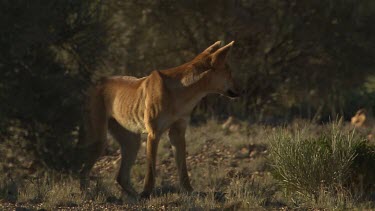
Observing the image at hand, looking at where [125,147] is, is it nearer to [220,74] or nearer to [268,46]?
[220,74]

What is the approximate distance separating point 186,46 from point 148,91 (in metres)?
7.99

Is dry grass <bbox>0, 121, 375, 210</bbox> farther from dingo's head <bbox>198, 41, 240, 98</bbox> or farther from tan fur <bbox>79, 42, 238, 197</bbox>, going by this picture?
dingo's head <bbox>198, 41, 240, 98</bbox>

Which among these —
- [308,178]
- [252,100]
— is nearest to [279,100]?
[252,100]

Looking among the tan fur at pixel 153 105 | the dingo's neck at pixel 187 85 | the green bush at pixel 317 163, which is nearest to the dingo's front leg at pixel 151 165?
the tan fur at pixel 153 105

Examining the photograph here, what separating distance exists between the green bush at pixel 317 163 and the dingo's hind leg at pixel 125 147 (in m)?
2.55

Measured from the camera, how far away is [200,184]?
1359 centimetres

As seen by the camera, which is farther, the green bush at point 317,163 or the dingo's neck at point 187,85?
the dingo's neck at point 187,85

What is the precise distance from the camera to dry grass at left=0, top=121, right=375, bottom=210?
9992mm

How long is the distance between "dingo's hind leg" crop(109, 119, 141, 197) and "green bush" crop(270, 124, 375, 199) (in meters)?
2.55

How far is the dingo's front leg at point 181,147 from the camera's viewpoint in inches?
465

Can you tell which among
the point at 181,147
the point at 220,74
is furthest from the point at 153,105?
the point at 220,74

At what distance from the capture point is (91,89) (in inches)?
509

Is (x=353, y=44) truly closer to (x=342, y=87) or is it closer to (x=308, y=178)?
(x=342, y=87)

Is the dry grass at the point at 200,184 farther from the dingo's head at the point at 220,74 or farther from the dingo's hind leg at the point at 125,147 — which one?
the dingo's head at the point at 220,74
